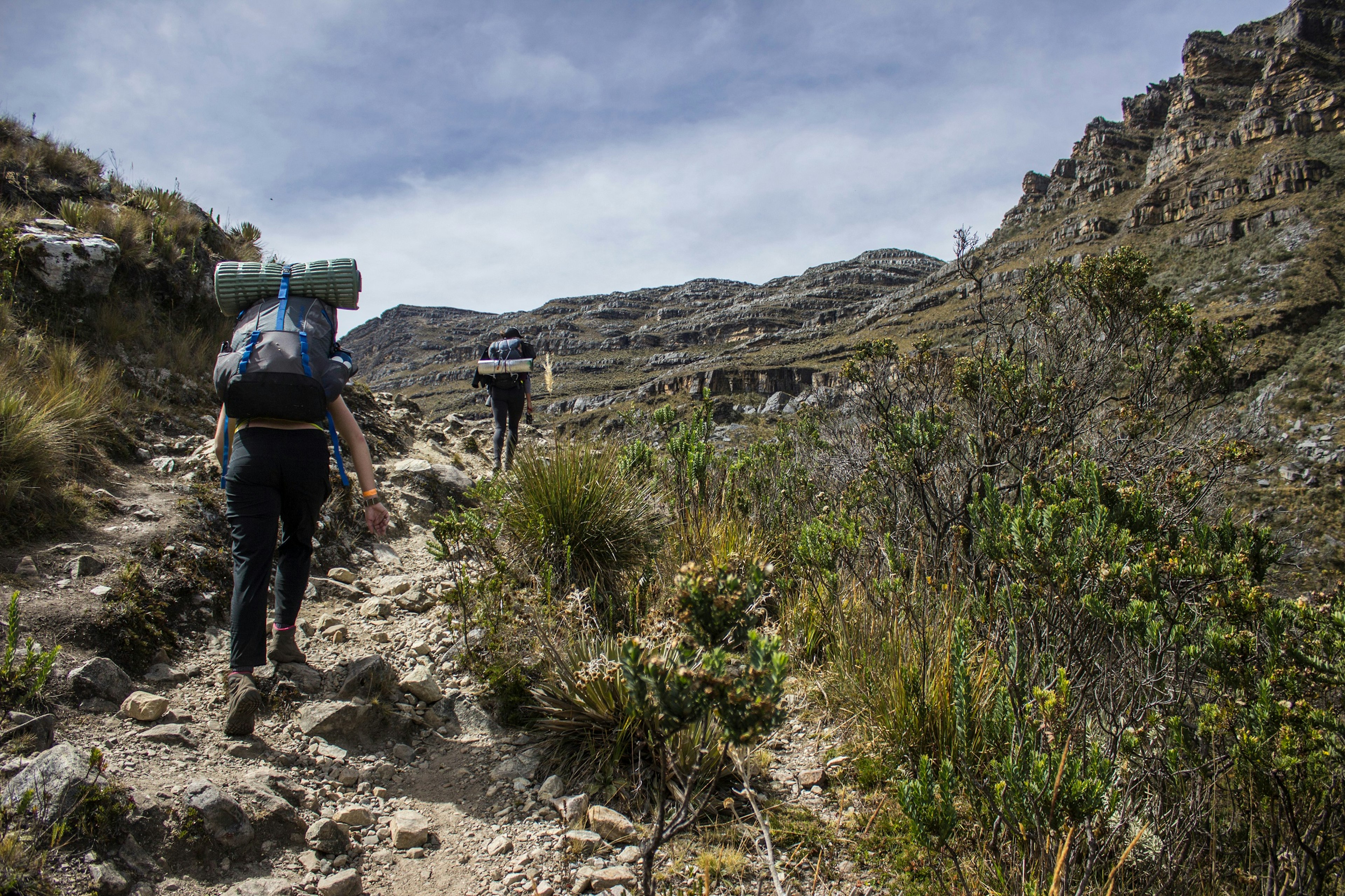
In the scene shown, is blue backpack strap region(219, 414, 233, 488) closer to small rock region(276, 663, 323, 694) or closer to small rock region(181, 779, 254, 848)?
small rock region(276, 663, 323, 694)

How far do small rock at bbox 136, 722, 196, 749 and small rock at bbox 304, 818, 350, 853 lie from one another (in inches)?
24.5

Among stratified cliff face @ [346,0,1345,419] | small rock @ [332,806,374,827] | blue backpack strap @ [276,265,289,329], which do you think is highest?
stratified cliff face @ [346,0,1345,419]

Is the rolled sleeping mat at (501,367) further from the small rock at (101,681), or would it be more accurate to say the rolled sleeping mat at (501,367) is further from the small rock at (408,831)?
the small rock at (408,831)

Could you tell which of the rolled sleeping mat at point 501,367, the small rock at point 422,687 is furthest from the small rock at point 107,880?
the rolled sleeping mat at point 501,367

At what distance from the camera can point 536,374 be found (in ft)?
26.2

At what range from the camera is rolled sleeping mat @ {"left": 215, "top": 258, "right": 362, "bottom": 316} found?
2955mm

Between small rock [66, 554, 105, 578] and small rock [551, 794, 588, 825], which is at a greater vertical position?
small rock [66, 554, 105, 578]

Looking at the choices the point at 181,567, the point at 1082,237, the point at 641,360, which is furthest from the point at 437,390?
the point at 181,567

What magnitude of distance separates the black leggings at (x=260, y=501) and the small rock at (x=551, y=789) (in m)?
1.26

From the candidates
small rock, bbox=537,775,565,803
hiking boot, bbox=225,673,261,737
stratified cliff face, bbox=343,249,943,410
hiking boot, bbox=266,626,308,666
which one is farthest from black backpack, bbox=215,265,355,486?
stratified cliff face, bbox=343,249,943,410

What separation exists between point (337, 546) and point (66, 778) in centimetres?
291

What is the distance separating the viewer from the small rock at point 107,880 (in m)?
1.63

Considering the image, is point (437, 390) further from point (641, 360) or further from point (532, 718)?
point (532, 718)

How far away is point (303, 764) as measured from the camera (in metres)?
2.46
